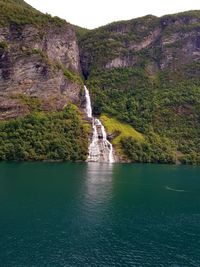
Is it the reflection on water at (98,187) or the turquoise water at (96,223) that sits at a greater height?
the reflection on water at (98,187)

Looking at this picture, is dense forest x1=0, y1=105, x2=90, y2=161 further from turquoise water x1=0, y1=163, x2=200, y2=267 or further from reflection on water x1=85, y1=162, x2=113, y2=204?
turquoise water x1=0, y1=163, x2=200, y2=267

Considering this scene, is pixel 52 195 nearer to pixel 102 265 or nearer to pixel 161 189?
pixel 161 189

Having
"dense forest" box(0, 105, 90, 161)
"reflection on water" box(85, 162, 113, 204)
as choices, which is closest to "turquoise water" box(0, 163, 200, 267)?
"reflection on water" box(85, 162, 113, 204)

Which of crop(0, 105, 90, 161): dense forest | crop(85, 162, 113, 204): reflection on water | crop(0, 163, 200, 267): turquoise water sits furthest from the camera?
crop(0, 105, 90, 161): dense forest

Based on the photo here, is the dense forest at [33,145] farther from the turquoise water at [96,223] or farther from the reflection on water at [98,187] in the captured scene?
the turquoise water at [96,223]

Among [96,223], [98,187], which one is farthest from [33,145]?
[96,223]

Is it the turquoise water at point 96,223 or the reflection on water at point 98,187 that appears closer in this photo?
the turquoise water at point 96,223

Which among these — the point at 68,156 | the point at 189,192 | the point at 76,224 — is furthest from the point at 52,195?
the point at 68,156

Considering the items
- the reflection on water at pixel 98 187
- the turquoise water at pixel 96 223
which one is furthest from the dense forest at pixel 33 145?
the turquoise water at pixel 96 223

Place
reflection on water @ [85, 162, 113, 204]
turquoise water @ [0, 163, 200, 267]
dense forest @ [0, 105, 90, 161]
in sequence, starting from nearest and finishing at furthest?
turquoise water @ [0, 163, 200, 267]
reflection on water @ [85, 162, 113, 204]
dense forest @ [0, 105, 90, 161]
